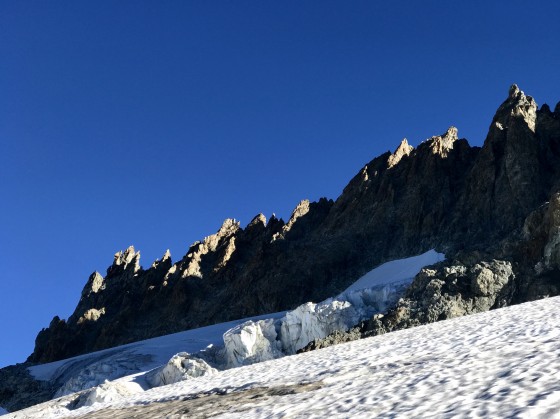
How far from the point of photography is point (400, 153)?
10144cm

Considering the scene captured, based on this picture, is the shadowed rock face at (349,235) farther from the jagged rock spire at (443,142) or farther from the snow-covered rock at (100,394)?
the snow-covered rock at (100,394)

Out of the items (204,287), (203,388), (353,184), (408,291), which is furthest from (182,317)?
(203,388)

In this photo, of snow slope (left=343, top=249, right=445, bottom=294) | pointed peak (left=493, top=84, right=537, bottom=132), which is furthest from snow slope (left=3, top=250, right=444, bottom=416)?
pointed peak (left=493, top=84, right=537, bottom=132)

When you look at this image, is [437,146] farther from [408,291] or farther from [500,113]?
[408,291]

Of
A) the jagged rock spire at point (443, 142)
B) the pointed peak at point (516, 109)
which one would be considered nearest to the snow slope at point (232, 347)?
the pointed peak at point (516, 109)

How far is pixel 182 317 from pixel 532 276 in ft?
210

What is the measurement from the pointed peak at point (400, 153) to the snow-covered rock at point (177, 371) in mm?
66089

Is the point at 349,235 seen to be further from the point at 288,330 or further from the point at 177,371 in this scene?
the point at 177,371

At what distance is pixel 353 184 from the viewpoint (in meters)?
103

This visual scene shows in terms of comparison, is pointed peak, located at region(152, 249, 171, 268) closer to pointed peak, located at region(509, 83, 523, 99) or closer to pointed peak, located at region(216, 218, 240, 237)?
pointed peak, located at region(216, 218, 240, 237)

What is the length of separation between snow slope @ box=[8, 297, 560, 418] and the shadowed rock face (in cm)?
5243

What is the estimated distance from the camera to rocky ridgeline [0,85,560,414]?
71.0m

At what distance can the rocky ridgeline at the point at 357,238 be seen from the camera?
233 feet

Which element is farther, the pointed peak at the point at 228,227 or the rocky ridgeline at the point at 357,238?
the pointed peak at the point at 228,227
